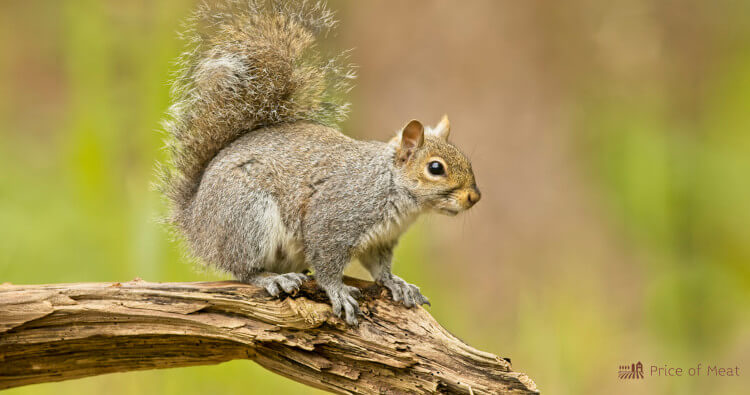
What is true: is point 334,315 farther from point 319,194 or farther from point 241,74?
point 241,74

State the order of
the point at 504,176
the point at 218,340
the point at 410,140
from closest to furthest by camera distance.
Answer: the point at 218,340 → the point at 410,140 → the point at 504,176

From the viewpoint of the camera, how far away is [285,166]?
173 cm

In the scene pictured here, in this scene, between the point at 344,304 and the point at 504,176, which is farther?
the point at 504,176

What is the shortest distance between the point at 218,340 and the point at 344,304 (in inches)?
11.1

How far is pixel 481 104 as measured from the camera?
3188mm

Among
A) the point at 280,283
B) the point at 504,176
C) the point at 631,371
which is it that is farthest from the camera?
the point at 504,176

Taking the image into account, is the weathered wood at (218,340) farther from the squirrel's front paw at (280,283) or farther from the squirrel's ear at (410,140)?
the squirrel's ear at (410,140)

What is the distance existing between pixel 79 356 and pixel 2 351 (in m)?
0.14

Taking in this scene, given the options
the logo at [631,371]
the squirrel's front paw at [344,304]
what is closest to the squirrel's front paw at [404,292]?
the squirrel's front paw at [344,304]

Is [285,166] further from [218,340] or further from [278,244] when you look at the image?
[218,340]

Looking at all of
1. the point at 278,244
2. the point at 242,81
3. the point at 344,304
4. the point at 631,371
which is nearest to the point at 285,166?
the point at 278,244

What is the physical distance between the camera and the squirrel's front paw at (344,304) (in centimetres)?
148

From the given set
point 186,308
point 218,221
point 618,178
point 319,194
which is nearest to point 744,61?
point 618,178

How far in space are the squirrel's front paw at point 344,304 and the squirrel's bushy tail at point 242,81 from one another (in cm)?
61
